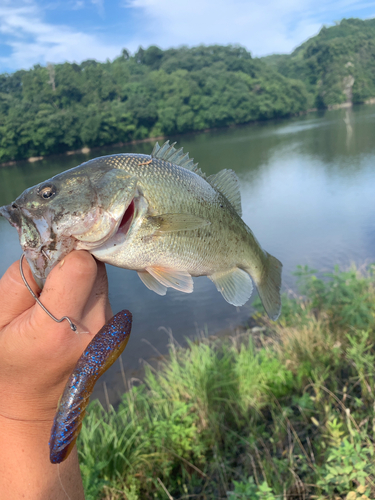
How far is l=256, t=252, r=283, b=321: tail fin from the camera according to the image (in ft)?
6.15

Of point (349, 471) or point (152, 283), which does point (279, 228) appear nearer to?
point (349, 471)

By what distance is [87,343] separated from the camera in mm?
1349

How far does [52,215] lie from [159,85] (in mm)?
62857

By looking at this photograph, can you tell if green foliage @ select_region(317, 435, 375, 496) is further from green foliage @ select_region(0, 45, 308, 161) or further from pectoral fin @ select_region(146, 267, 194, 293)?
green foliage @ select_region(0, 45, 308, 161)

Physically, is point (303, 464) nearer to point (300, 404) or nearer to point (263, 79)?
point (300, 404)

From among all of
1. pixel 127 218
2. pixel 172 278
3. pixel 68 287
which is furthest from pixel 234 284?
pixel 68 287

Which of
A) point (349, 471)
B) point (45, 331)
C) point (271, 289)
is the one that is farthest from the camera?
point (349, 471)

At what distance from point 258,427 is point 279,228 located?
32.9 feet

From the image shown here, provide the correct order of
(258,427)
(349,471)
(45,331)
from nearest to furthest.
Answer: (45,331)
(349,471)
(258,427)

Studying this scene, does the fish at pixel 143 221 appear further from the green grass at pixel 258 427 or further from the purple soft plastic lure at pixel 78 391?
the green grass at pixel 258 427

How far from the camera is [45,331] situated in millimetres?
1209

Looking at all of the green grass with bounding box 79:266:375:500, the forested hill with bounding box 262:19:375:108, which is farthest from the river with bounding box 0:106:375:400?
the forested hill with bounding box 262:19:375:108

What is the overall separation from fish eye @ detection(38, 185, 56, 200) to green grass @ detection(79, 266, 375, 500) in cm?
238

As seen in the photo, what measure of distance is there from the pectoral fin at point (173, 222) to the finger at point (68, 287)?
33 centimetres
